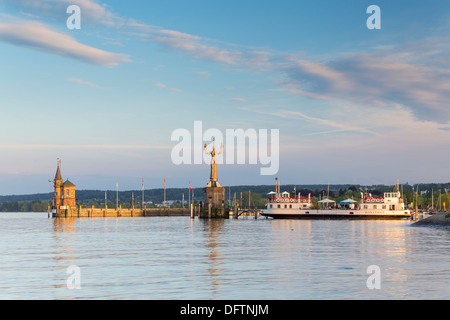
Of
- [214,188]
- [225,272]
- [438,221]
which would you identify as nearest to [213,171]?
[214,188]

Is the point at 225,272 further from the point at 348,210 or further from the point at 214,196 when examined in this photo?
the point at 348,210

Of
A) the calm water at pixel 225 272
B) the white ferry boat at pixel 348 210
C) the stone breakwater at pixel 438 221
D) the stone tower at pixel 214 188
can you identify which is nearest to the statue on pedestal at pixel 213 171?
the stone tower at pixel 214 188

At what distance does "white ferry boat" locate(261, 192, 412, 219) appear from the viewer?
163875 millimetres

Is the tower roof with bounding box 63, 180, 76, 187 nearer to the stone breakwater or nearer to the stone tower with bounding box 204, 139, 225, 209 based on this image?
the stone tower with bounding box 204, 139, 225, 209

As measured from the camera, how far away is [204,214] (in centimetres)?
16038

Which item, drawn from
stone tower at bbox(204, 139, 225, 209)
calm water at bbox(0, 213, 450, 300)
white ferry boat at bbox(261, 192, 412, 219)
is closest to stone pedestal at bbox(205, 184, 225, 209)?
stone tower at bbox(204, 139, 225, 209)

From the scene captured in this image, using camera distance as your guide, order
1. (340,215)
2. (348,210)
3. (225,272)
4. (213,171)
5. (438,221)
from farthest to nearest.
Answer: (340,215) → (348,210) → (213,171) → (438,221) → (225,272)

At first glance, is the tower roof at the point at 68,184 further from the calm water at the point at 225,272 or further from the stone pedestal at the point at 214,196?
the calm water at the point at 225,272

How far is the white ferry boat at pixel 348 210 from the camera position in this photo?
538 ft

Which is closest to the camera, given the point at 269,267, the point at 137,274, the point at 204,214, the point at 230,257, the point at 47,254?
the point at 137,274

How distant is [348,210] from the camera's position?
169 m
